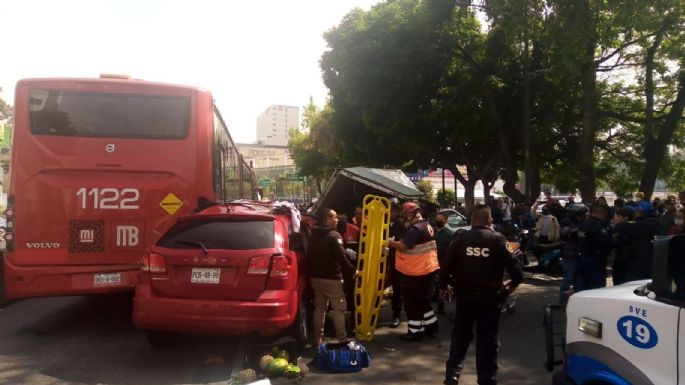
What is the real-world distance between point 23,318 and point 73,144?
301cm

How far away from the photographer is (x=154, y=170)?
7.51 metres

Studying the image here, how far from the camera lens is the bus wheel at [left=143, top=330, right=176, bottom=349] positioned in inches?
252

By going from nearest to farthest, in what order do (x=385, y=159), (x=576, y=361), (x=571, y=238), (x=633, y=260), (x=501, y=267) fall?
(x=576, y=361) < (x=501, y=267) < (x=633, y=260) < (x=571, y=238) < (x=385, y=159)

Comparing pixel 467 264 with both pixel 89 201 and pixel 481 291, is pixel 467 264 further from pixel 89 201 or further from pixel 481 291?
Result: pixel 89 201

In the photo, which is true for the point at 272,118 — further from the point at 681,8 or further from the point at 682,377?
the point at 682,377

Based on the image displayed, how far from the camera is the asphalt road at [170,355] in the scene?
5.57m

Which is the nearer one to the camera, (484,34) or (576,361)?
(576,361)

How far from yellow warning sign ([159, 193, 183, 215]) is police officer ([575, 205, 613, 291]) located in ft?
18.1

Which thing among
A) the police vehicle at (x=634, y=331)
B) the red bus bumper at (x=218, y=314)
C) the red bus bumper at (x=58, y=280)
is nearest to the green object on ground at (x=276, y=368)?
the red bus bumper at (x=218, y=314)

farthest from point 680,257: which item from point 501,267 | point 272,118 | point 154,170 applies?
point 272,118

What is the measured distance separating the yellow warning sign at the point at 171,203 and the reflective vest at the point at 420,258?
3019mm

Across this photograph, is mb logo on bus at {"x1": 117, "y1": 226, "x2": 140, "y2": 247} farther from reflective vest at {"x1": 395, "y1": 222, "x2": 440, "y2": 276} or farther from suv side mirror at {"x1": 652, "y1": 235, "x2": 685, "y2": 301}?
suv side mirror at {"x1": 652, "y1": 235, "x2": 685, "y2": 301}

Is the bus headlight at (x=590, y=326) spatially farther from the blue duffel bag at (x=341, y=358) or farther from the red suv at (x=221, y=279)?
the red suv at (x=221, y=279)

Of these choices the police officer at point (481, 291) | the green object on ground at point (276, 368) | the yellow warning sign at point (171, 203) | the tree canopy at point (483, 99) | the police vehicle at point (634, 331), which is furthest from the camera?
the tree canopy at point (483, 99)
